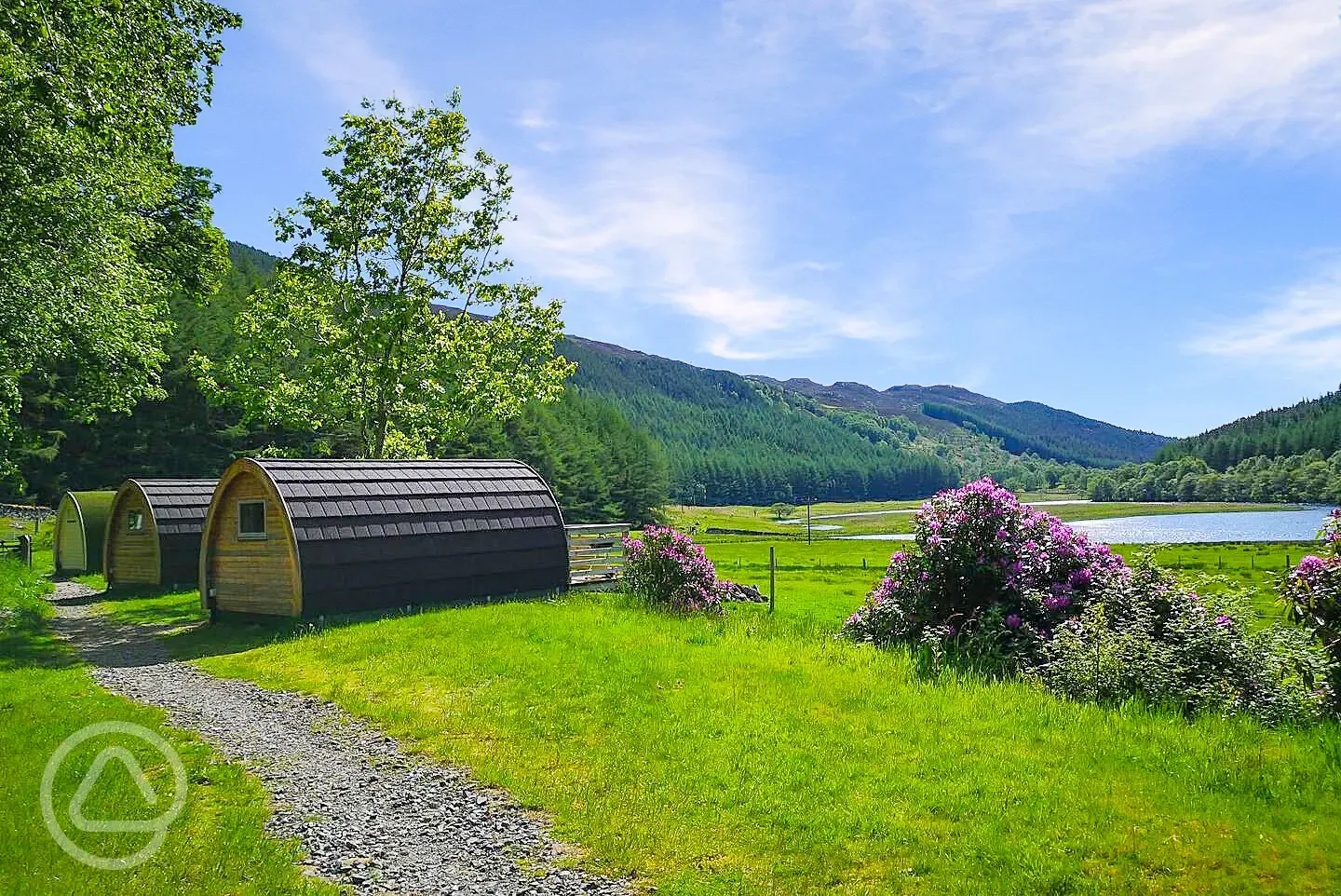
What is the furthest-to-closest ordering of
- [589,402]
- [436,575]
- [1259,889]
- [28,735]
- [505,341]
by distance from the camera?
[589,402] < [505,341] < [436,575] < [28,735] < [1259,889]

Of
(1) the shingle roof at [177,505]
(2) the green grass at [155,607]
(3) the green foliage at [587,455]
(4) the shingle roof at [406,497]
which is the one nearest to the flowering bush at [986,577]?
(4) the shingle roof at [406,497]

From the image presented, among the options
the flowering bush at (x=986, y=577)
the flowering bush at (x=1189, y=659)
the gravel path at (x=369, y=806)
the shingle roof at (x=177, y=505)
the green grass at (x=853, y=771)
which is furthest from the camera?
the shingle roof at (x=177, y=505)

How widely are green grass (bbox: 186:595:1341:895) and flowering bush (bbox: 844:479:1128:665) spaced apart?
1.89 m

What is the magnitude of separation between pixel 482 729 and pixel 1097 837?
7075 millimetres

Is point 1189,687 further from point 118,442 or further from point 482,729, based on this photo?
point 118,442

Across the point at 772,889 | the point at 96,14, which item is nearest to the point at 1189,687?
the point at 772,889

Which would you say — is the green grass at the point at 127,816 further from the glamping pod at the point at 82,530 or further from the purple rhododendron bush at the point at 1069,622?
the glamping pod at the point at 82,530

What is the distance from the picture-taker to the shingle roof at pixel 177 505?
2828 centimetres

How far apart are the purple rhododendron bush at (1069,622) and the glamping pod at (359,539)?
10.3m

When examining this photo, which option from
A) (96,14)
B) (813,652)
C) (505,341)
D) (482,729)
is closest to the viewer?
(482,729)

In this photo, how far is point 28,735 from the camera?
9.98 m

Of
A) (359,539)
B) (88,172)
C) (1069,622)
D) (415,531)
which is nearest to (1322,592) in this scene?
(1069,622)

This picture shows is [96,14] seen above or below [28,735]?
above

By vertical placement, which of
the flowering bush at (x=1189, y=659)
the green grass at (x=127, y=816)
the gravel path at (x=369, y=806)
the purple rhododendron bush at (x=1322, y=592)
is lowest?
the gravel path at (x=369, y=806)
